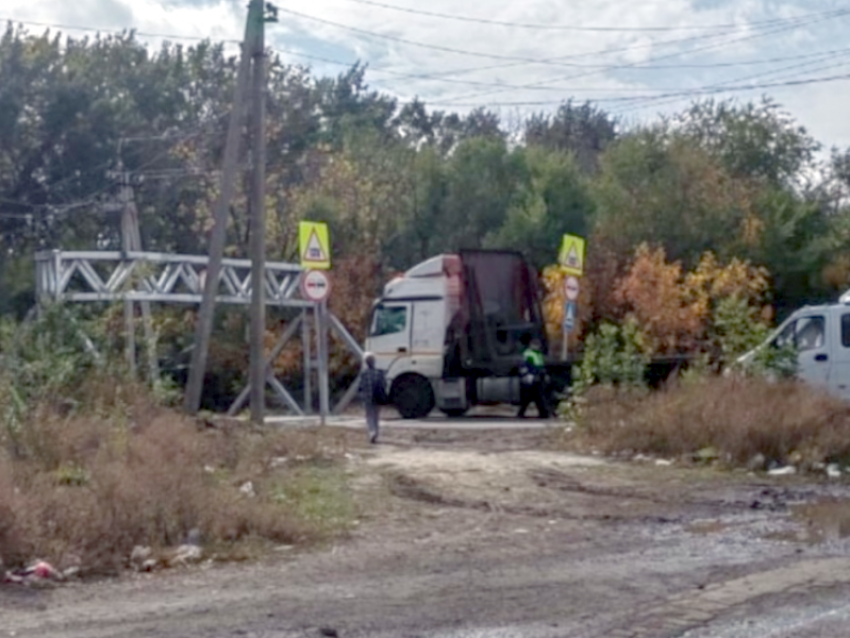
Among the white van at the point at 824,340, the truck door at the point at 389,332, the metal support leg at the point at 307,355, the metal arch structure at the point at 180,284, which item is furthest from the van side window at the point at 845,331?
the metal support leg at the point at 307,355

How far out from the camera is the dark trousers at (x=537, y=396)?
35312mm

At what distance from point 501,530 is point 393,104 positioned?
68.9 meters

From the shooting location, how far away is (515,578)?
1288 cm

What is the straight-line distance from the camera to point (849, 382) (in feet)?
94.2

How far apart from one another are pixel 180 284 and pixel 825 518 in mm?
25790

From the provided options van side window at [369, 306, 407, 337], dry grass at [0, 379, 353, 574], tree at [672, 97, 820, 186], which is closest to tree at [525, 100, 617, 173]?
tree at [672, 97, 820, 186]

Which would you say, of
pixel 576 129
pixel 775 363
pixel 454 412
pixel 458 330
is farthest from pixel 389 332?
pixel 576 129

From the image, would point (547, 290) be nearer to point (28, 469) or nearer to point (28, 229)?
point (28, 229)

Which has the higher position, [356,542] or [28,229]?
[28,229]

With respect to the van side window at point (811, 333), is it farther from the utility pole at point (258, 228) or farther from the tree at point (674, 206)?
the tree at point (674, 206)

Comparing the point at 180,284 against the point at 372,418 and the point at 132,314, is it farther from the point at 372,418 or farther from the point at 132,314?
the point at 372,418

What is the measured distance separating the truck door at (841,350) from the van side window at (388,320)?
36.7 feet

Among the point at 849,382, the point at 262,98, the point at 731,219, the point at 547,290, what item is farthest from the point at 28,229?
the point at 849,382

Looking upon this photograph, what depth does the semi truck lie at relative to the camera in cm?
3659
